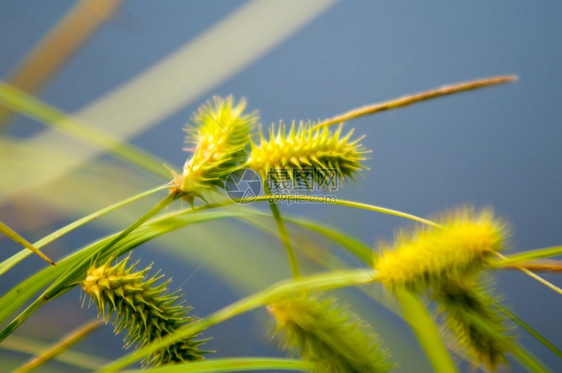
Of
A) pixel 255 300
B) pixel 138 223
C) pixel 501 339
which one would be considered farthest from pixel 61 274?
pixel 501 339

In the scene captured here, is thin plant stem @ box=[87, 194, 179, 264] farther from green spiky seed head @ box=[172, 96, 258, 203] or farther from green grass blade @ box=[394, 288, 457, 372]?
green grass blade @ box=[394, 288, 457, 372]

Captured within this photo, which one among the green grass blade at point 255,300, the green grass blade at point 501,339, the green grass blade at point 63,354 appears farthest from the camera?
the green grass blade at point 63,354

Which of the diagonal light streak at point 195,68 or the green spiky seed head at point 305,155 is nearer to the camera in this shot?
the green spiky seed head at point 305,155

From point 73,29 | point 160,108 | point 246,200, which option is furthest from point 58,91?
point 246,200

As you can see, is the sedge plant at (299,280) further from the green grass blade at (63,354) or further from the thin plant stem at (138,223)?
the green grass blade at (63,354)

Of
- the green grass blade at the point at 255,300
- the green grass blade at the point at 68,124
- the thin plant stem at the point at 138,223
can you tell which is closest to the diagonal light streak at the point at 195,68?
the green grass blade at the point at 68,124

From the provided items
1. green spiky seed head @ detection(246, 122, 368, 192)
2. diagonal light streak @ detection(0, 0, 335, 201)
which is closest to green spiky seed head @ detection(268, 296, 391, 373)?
green spiky seed head @ detection(246, 122, 368, 192)
